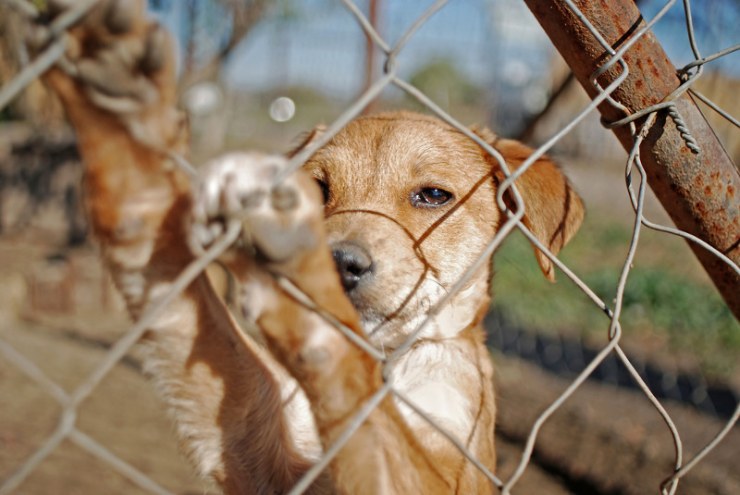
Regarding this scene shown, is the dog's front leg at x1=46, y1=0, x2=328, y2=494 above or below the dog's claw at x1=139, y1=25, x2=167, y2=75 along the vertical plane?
below

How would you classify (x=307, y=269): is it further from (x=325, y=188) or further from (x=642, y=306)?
(x=642, y=306)

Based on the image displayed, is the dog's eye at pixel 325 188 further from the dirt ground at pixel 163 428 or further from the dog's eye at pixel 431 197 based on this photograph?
the dirt ground at pixel 163 428

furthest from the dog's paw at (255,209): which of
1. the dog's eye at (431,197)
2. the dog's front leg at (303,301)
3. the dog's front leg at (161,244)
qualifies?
the dog's eye at (431,197)

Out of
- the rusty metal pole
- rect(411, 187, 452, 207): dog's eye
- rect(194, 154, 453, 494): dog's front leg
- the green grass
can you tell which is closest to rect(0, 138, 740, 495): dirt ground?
the green grass

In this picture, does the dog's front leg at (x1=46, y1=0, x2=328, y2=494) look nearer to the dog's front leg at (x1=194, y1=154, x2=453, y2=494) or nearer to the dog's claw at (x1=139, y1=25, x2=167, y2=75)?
the dog's claw at (x1=139, y1=25, x2=167, y2=75)

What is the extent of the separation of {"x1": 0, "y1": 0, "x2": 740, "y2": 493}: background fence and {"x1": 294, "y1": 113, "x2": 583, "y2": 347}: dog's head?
1.03ft

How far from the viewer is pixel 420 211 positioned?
7.84ft

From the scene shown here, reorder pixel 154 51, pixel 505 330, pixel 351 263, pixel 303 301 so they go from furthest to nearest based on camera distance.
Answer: pixel 505 330
pixel 351 263
pixel 303 301
pixel 154 51

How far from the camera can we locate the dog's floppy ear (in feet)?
7.38

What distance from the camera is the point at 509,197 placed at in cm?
244

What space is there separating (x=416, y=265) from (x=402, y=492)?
0.85 m

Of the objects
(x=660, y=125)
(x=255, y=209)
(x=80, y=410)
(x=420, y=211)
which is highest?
(x=660, y=125)

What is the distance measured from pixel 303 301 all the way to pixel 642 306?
734 centimetres

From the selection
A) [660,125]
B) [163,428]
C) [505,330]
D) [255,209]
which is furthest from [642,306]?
[255,209]
